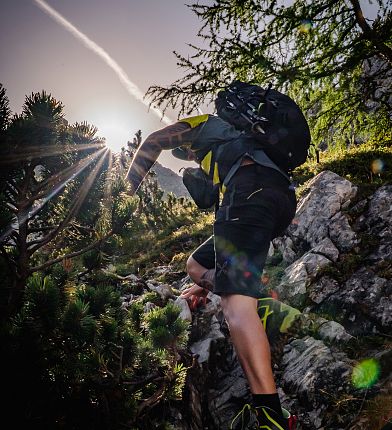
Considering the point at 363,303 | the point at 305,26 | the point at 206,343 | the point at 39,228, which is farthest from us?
the point at 305,26

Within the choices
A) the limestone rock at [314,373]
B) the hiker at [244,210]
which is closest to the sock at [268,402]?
the hiker at [244,210]

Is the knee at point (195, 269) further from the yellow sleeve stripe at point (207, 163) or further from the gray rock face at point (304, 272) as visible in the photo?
the gray rock face at point (304, 272)

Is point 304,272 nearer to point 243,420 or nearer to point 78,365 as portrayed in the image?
point 243,420

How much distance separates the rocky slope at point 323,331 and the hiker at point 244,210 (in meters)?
0.64

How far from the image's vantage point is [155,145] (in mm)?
2967

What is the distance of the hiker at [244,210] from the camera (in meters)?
1.88

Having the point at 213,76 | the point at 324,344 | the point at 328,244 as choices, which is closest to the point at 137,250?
the point at 213,76

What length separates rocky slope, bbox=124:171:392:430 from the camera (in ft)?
8.05

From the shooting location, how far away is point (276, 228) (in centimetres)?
256

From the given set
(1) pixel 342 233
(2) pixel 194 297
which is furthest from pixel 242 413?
A: (1) pixel 342 233

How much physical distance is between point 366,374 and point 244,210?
5.72 ft

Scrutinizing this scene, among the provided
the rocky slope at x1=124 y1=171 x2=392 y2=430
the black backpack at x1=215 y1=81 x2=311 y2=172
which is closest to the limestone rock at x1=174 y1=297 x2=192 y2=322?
the rocky slope at x1=124 y1=171 x2=392 y2=430

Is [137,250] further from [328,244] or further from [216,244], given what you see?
[216,244]

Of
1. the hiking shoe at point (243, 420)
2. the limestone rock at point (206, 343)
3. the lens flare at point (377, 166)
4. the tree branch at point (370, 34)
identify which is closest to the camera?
the hiking shoe at point (243, 420)
